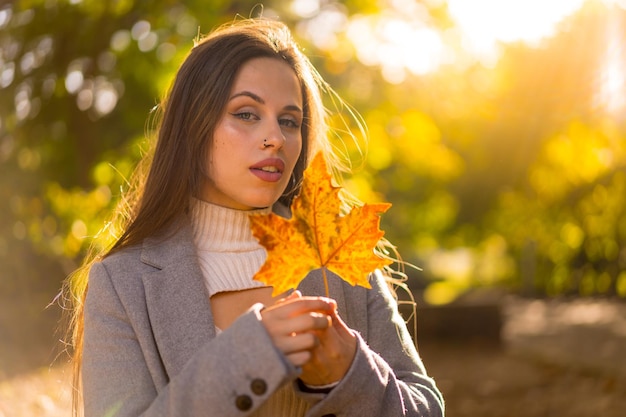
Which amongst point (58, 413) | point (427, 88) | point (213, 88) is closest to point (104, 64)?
point (58, 413)

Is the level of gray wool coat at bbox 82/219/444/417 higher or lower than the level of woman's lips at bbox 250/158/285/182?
lower

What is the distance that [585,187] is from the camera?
1683 centimetres

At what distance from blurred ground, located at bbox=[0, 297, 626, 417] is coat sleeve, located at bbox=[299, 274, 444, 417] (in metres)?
3.16

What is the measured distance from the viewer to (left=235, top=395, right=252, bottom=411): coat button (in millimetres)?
1565

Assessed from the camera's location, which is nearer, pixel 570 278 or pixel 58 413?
pixel 58 413

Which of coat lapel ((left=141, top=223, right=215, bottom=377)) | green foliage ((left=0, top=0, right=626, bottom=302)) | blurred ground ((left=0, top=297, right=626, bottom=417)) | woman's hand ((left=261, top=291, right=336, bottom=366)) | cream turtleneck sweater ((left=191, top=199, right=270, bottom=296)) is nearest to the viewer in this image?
woman's hand ((left=261, top=291, right=336, bottom=366))

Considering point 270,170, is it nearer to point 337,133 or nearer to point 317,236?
point 317,236

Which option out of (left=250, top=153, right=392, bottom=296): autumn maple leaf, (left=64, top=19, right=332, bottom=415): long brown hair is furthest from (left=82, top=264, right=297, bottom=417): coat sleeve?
(left=64, top=19, right=332, bottom=415): long brown hair

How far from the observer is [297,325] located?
60.1 inches

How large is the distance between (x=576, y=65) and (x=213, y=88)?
18.3 meters

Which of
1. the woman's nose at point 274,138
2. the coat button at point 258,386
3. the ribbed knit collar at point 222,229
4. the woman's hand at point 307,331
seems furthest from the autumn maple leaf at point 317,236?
the ribbed knit collar at point 222,229

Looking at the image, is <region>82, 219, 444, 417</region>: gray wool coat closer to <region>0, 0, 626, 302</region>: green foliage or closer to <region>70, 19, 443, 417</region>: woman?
<region>70, 19, 443, 417</region>: woman

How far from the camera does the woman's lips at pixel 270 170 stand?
1964mm

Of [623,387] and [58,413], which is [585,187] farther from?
[58,413]
